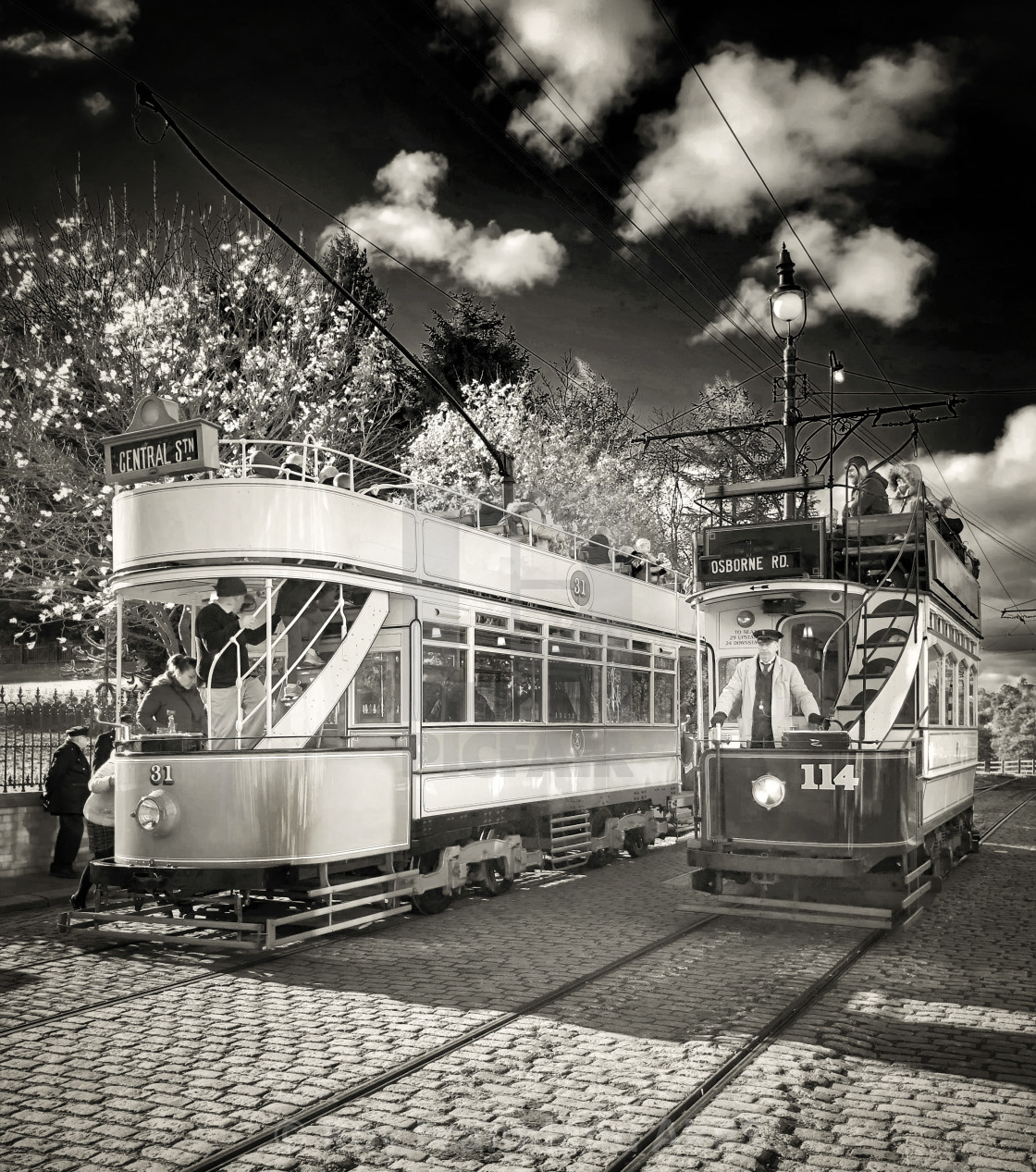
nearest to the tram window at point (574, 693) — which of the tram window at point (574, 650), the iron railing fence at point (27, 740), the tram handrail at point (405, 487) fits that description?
the tram window at point (574, 650)

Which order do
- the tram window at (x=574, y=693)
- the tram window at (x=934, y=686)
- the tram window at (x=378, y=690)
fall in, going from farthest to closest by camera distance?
the tram window at (x=574, y=693) < the tram window at (x=934, y=686) < the tram window at (x=378, y=690)

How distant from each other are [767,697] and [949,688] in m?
4.06

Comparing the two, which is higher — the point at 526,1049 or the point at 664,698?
the point at 664,698

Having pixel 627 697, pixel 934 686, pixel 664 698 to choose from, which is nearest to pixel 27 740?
pixel 627 697

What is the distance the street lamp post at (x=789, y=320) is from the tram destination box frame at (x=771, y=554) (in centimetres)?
356

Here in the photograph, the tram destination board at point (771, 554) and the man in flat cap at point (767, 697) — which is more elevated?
the tram destination board at point (771, 554)

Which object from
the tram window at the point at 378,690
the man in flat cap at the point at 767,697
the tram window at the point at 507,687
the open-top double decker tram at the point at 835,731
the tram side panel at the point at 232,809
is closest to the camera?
the tram side panel at the point at 232,809

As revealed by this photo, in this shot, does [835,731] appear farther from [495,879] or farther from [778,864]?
[495,879]

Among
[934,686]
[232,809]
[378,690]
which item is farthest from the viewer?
[934,686]

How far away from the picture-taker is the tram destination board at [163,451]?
8945 millimetres

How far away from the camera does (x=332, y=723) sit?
9.59m

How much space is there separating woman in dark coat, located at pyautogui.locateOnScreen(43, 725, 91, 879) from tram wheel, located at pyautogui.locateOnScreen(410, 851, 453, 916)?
433cm

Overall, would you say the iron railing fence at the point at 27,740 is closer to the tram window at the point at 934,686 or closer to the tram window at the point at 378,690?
the tram window at the point at 378,690

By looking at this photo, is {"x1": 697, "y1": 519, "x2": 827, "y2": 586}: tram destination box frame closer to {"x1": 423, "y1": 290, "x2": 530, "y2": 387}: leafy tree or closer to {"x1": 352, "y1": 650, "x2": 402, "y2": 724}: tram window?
{"x1": 352, "y1": 650, "x2": 402, "y2": 724}: tram window
